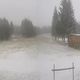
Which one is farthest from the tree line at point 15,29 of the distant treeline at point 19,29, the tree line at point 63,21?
the tree line at point 63,21

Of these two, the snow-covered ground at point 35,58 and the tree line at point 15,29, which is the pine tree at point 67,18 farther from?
the tree line at point 15,29

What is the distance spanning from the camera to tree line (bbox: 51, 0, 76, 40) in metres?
1.85

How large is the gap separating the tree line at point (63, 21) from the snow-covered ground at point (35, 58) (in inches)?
3.8

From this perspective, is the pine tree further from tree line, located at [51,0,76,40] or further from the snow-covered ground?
the snow-covered ground

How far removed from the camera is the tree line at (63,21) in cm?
185

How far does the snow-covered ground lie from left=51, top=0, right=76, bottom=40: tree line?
0.10 metres

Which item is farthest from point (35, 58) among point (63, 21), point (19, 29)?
point (63, 21)

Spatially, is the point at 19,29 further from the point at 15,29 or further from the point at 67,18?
the point at 67,18

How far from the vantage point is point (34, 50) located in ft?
5.75

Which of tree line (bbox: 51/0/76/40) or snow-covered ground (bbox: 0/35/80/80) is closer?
snow-covered ground (bbox: 0/35/80/80)

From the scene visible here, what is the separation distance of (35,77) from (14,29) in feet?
1.54

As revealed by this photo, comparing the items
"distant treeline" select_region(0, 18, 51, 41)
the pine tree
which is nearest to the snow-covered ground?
"distant treeline" select_region(0, 18, 51, 41)

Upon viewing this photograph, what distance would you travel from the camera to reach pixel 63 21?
188cm

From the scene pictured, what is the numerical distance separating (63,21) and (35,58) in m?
0.45
